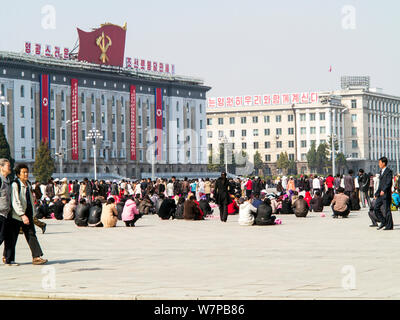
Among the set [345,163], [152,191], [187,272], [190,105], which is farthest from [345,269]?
[345,163]

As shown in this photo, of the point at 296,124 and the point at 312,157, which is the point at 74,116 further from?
the point at 296,124

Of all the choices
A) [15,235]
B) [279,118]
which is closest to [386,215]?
[15,235]

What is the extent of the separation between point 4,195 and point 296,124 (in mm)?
117319

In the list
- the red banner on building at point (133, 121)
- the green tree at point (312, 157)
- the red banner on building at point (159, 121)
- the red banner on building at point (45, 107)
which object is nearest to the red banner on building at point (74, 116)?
the red banner on building at point (45, 107)

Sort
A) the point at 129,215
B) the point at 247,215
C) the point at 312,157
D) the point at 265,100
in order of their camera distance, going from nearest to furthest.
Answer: the point at 247,215
the point at 129,215
the point at 312,157
the point at 265,100

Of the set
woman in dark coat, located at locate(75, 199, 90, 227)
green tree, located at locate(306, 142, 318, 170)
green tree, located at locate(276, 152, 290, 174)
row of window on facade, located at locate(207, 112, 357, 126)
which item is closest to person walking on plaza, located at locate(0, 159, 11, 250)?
woman in dark coat, located at locate(75, 199, 90, 227)

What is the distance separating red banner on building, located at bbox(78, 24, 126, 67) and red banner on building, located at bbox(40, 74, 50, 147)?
473cm

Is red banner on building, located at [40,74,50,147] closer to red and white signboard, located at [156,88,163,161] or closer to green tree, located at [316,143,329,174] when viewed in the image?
red and white signboard, located at [156,88,163,161]

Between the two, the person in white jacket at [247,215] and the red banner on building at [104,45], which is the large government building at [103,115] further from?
the person in white jacket at [247,215]

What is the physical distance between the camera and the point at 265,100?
128000 millimetres

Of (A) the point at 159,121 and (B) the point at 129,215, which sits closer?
(B) the point at 129,215

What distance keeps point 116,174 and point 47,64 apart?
13.6 meters
